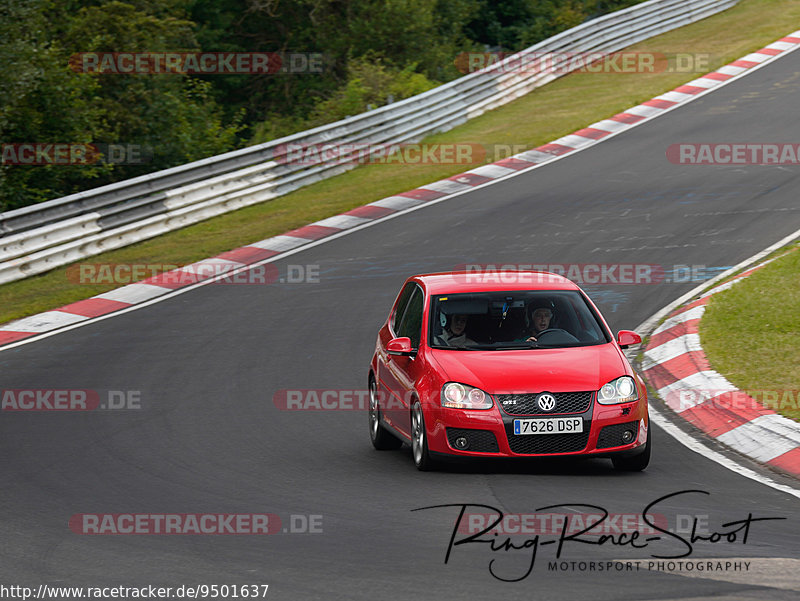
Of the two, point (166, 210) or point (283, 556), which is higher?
point (283, 556)

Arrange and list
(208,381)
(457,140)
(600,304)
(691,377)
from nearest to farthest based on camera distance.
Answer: (691,377) → (208,381) → (600,304) → (457,140)

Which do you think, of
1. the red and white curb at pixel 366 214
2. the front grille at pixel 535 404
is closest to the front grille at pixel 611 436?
the front grille at pixel 535 404

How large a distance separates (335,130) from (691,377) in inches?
548

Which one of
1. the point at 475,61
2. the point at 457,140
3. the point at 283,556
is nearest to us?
the point at 283,556

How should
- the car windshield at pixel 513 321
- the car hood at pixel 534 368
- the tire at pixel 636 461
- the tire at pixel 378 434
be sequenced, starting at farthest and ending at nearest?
the tire at pixel 378 434 → the car windshield at pixel 513 321 → the tire at pixel 636 461 → the car hood at pixel 534 368

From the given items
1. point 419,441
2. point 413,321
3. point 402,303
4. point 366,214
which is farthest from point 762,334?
point 366,214

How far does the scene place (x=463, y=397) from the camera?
338 inches

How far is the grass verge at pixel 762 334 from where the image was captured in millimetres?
10648

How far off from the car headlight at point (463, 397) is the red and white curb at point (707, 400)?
228 centimetres

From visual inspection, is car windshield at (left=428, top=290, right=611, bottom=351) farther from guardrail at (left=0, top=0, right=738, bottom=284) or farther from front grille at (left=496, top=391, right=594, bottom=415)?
guardrail at (left=0, top=0, right=738, bottom=284)

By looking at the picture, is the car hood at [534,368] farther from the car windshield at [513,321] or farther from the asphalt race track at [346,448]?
the asphalt race track at [346,448]

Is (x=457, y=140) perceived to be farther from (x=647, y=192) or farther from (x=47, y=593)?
(x=47, y=593)

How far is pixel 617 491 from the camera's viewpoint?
7.97 meters

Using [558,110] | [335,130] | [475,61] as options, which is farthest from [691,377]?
[475,61]
